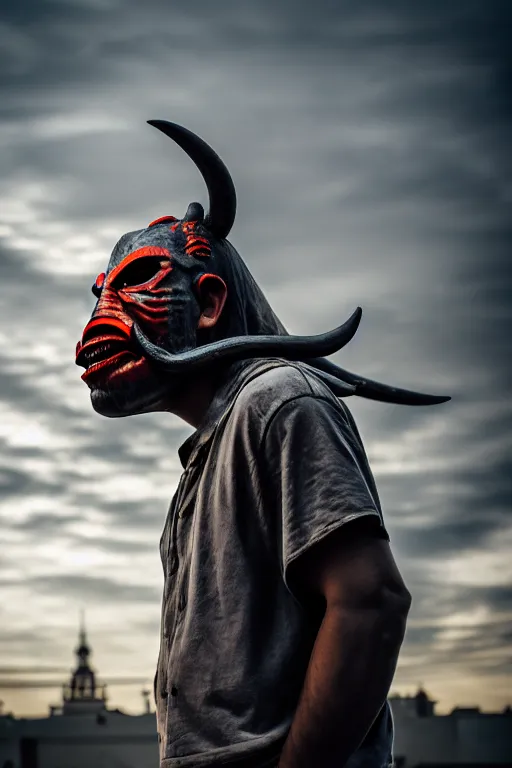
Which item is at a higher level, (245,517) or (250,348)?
(250,348)

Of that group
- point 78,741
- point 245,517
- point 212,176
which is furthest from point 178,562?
point 78,741

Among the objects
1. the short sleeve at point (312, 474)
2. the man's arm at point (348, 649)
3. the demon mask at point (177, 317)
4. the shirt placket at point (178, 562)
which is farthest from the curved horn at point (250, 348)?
the man's arm at point (348, 649)

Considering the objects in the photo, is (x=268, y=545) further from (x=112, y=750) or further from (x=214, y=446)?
(x=112, y=750)

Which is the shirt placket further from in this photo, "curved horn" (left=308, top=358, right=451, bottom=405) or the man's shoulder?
"curved horn" (left=308, top=358, right=451, bottom=405)

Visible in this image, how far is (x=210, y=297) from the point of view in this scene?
5246 millimetres

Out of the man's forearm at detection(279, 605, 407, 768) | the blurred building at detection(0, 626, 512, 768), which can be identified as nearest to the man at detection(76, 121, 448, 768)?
the man's forearm at detection(279, 605, 407, 768)

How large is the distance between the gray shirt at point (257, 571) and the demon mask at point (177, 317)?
0.95 ft

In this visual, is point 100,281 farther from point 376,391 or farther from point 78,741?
point 78,741

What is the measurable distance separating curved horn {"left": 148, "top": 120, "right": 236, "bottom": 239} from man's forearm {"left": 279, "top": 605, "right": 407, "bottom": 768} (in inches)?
62.5

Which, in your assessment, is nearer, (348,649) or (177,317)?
(348,649)

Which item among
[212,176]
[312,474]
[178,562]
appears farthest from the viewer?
[212,176]

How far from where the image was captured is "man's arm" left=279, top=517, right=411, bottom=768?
434cm

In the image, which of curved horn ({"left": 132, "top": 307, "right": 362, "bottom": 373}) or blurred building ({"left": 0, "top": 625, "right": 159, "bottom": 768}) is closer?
curved horn ({"left": 132, "top": 307, "right": 362, "bottom": 373})

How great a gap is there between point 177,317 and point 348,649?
4.42 feet
